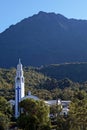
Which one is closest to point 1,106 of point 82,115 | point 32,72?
point 82,115

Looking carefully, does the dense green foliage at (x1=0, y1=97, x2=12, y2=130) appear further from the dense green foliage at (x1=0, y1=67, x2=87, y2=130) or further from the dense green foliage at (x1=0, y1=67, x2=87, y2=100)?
the dense green foliage at (x1=0, y1=67, x2=87, y2=100)

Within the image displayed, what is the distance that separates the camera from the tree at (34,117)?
177 feet

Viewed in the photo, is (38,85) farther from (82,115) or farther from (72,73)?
(82,115)

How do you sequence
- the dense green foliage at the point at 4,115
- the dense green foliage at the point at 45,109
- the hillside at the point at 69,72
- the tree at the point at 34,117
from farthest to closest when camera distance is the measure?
the hillside at the point at 69,72, the dense green foliage at the point at 4,115, the tree at the point at 34,117, the dense green foliage at the point at 45,109

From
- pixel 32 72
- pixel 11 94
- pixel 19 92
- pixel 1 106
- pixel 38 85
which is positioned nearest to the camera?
pixel 1 106

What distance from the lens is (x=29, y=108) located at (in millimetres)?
56594

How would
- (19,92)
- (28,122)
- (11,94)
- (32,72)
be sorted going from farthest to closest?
(32,72), (11,94), (19,92), (28,122)

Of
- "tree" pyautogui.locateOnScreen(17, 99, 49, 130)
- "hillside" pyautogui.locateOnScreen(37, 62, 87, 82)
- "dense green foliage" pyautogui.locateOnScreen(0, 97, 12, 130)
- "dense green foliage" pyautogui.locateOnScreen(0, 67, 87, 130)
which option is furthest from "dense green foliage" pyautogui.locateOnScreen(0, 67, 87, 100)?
"tree" pyautogui.locateOnScreen(17, 99, 49, 130)

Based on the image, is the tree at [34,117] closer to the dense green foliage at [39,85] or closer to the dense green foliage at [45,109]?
the dense green foliage at [45,109]

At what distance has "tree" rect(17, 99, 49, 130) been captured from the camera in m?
54.1

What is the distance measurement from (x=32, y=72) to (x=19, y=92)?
2461 inches

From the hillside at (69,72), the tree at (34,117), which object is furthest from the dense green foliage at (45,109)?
the hillside at (69,72)

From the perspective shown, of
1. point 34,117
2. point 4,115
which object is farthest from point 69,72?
point 34,117

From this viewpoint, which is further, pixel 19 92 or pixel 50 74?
pixel 50 74
